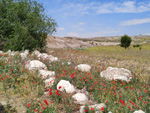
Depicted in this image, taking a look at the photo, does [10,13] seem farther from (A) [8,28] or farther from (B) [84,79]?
(B) [84,79]

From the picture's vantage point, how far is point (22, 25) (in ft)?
45.3

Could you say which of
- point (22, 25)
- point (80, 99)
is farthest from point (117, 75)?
point (22, 25)

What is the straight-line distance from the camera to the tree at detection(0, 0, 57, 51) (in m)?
13.4

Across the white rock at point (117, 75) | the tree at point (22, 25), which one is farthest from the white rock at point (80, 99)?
the tree at point (22, 25)

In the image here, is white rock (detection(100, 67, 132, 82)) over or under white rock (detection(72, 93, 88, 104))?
over

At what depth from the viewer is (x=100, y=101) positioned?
4.47 m

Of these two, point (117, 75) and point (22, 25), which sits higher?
point (22, 25)

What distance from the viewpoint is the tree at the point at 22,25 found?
13.4m

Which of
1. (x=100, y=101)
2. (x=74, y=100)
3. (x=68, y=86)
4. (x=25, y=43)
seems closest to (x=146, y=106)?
(x=100, y=101)

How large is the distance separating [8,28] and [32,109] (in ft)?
40.5

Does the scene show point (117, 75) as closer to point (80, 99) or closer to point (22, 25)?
point (80, 99)

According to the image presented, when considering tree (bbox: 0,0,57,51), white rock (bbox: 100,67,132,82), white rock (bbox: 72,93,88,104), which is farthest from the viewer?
tree (bbox: 0,0,57,51)

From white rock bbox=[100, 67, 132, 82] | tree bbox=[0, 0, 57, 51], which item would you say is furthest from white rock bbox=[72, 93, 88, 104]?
tree bbox=[0, 0, 57, 51]

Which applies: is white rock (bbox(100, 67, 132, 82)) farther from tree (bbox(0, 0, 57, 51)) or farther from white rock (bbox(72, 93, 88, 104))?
tree (bbox(0, 0, 57, 51))
